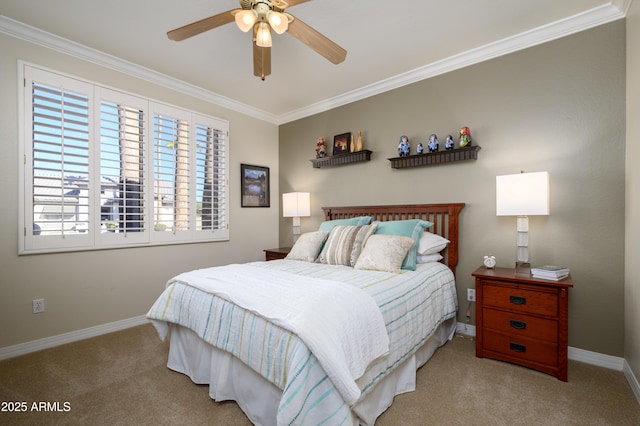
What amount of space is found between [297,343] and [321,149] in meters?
3.06

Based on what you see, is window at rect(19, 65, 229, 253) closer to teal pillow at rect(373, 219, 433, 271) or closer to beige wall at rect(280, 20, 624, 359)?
teal pillow at rect(373, 219, 433, 271)

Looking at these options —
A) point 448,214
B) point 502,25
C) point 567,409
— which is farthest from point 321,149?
point 567,409

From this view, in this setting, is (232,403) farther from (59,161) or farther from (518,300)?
(59,161)

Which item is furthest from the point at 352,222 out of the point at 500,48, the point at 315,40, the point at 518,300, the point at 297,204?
the point at 500,48

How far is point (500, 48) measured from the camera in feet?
9.02

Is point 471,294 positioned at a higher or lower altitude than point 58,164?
lower

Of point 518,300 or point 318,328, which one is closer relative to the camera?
point 318,328

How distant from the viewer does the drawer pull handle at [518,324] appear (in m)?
2.21

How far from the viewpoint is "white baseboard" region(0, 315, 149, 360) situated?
248 centimetres

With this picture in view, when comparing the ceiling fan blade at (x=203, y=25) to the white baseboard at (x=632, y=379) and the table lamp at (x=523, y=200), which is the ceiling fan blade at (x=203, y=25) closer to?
the table lamp at (x=523, y=200)

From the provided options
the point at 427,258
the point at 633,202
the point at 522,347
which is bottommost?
the point at 522,347

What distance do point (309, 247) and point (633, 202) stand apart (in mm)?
2503

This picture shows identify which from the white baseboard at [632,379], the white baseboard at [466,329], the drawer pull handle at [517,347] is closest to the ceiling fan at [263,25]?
the drawer pull handle at [517,347]

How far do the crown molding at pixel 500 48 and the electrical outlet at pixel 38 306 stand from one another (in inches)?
146
